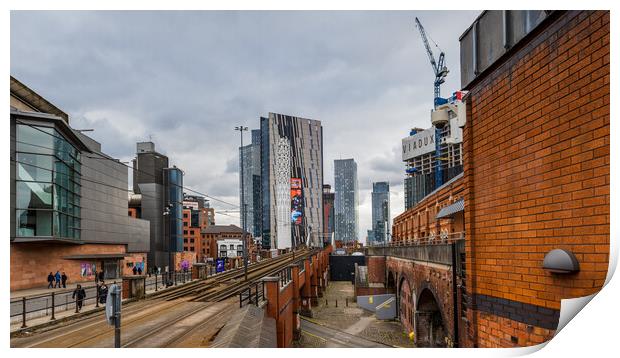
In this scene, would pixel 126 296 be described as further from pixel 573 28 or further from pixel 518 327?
pixel 573 28

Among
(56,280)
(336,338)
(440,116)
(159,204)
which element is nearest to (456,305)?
(440,116)

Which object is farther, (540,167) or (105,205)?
(105,205)

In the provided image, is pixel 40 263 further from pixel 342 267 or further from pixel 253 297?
pixel 342 267

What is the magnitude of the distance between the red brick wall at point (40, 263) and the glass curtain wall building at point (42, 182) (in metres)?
1.10

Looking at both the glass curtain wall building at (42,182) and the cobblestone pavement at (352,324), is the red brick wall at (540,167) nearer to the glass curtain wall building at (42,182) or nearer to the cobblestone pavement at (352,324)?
the cobblestone pavement at (352,324)

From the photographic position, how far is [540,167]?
7.35m

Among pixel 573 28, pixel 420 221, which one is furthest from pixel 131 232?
pixel 573 28

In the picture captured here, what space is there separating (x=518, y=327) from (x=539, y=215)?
2.38 m

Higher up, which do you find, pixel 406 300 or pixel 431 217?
pixel 431 217

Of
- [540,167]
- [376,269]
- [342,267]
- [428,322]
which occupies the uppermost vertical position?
[540,167]

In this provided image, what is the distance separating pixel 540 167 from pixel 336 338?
25147 millimetres

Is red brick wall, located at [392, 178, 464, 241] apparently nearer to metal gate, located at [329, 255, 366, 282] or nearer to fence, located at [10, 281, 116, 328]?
fence, located at [10, 281, 116, 328]

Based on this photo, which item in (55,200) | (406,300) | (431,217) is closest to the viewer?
(55,200)
